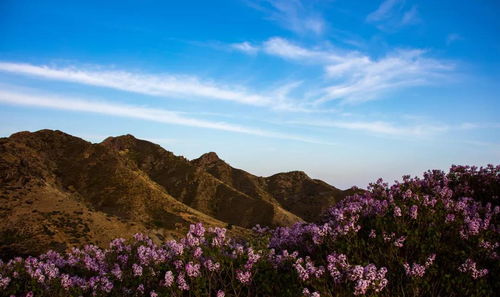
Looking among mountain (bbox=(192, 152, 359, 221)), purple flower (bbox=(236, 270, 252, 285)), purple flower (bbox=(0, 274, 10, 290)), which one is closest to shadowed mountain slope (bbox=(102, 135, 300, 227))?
mountain (bbox=(192, 152, 359, 221))

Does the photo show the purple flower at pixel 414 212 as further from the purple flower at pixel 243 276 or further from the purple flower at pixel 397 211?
the purple flower at pixel 243 276

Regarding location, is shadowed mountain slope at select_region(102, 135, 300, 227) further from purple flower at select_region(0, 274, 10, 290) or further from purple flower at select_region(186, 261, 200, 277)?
purple flower at select_region(186, 261, 200, 277)

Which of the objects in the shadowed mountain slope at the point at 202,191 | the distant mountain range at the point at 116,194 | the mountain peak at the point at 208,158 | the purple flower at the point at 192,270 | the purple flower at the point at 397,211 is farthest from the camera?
the mountain peak at the point at 208,158

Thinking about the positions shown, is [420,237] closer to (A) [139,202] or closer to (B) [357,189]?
(B) [357,189]

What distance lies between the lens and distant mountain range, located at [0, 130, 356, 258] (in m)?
28.8

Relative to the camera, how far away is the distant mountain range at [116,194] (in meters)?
28.8

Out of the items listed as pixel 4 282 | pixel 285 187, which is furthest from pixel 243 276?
pixel 285 187

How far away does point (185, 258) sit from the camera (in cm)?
748

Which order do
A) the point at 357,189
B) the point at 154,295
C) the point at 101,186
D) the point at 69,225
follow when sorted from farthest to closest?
the point at 101,186
the point at 69,225
the point at 357,189
the point at 154,295

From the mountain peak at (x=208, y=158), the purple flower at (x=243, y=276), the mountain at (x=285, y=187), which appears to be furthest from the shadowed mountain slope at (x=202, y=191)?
the purple flower at (x=243, y=276)

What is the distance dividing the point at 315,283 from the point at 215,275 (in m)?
2.20

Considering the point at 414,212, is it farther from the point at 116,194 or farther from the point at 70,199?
the point at 116,194

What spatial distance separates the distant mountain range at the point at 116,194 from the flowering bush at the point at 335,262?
284 cm

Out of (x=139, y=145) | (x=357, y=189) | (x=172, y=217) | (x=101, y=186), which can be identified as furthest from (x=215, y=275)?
(x=139, y=145)
